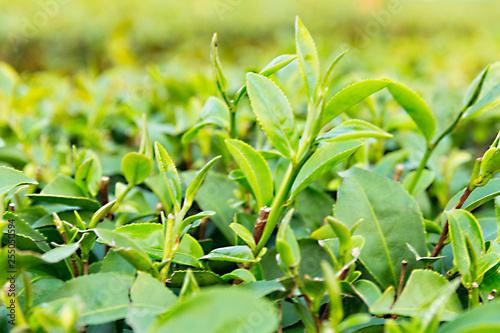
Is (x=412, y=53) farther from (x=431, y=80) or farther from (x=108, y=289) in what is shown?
(x=108, y=289)

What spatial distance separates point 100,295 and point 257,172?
36 centimetres

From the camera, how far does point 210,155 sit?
1.55 metres

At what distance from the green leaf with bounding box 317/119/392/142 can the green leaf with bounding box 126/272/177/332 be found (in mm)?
394

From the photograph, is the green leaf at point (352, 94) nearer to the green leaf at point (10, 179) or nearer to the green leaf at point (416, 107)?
the green leaf at point (416, 107)

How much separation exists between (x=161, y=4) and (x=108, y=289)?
585 centimetres

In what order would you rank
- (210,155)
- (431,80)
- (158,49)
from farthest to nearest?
1. (158,49)
2. (431,80)
3. (210,155)

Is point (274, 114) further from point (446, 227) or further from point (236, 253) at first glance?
point (446, 227)

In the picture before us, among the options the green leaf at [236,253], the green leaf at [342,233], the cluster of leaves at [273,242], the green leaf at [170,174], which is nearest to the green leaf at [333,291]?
the cluster of leaves at [273,242]

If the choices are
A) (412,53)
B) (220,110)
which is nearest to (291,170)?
(220,110)

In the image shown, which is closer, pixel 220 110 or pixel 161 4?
pixel 220 110

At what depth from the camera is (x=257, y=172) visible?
34.8 inches

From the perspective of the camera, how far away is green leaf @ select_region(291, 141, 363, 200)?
81cm

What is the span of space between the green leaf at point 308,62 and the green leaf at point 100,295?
0.49 metres

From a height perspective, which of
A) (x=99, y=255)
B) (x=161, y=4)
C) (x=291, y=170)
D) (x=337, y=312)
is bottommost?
(x=99, y=255)
